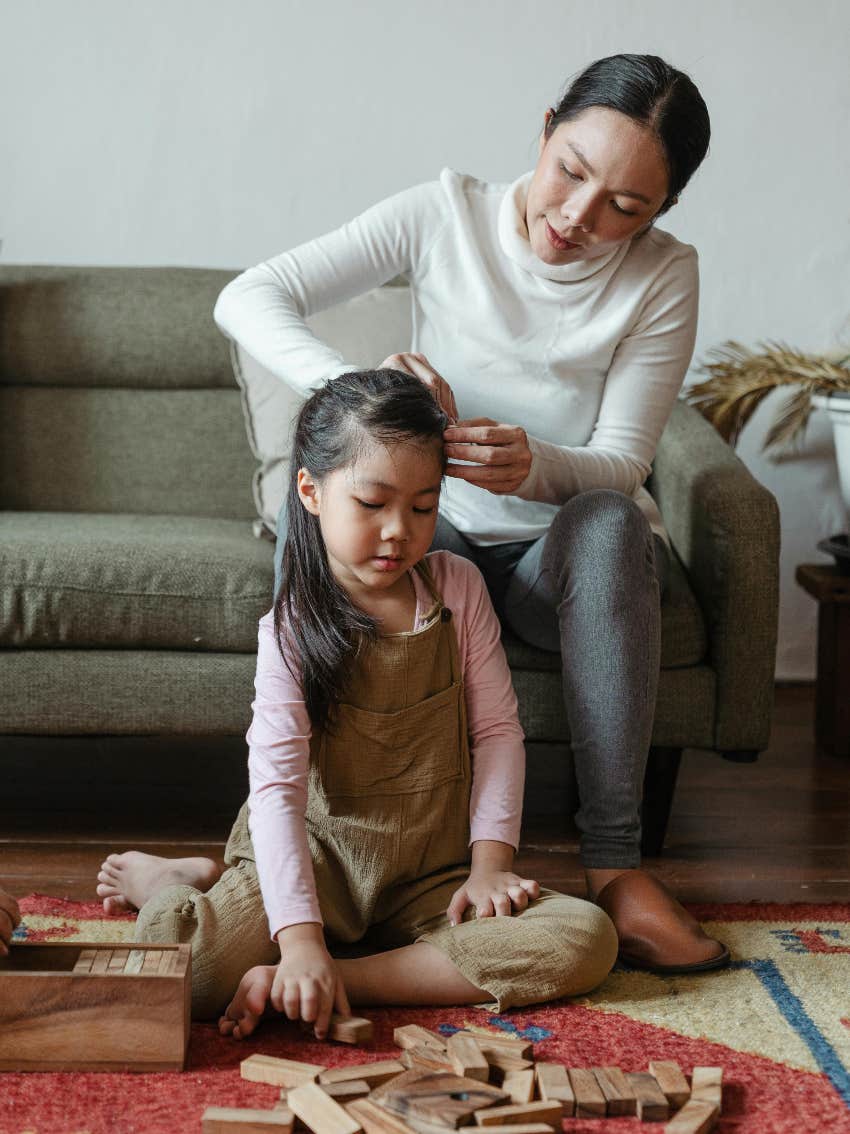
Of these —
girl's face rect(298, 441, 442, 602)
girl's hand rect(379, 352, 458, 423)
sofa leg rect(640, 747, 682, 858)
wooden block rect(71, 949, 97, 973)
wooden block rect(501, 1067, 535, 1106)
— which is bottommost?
sofa leg rect(640, 747, 682, 858)

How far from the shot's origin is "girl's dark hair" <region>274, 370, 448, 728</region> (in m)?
1.37

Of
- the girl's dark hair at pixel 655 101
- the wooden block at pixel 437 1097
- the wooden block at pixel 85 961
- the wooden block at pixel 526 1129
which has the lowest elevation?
the wooden block at pixel 437 1097

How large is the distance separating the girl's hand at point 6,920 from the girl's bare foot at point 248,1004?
8.5 inches

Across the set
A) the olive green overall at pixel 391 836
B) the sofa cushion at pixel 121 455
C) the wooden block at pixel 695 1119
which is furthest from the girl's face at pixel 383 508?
the sofa cushion at pixel 121 455

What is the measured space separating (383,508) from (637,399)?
523 millimetres

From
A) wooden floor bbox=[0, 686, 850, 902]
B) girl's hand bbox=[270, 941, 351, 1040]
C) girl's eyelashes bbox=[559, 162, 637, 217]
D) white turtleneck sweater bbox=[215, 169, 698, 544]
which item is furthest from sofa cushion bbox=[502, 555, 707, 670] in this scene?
girl's hand bbox=[270, 941, 351, 1040]

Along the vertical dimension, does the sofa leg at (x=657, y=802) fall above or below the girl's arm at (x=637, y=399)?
below

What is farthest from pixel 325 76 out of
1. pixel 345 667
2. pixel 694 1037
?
pixel 694 1037

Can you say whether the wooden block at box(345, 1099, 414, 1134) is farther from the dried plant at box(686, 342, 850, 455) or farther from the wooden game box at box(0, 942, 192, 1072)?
the dried plant at box(686, 342, 850, 455)

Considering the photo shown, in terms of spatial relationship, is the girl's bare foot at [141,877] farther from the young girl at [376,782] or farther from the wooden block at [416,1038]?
the wooden block at [416,1038]

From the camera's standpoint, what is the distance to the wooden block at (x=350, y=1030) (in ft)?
4.02

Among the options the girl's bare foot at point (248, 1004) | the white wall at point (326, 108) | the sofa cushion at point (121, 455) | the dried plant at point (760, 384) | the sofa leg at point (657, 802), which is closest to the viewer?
the girl's bare foot at point (248, 1004)

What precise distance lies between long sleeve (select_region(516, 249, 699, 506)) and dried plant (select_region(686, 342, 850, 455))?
28.8 inches

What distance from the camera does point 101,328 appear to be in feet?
7.58
